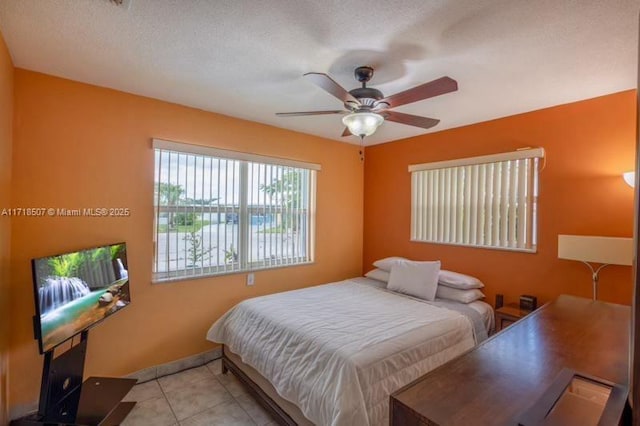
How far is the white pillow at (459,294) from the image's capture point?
112 inches

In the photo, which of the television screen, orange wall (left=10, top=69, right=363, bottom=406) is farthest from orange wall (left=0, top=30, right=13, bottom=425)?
the television screen

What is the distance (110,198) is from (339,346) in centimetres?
222

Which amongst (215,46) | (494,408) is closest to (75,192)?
(215,46)

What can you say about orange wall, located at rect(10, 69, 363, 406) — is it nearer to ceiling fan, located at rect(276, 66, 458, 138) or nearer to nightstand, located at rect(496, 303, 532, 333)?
ceiling fan, located at rect(276, 66, 458, 138)

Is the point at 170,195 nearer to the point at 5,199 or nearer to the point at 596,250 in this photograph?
the point at 5,199

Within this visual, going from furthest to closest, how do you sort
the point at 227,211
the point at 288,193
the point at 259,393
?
the point at 288,193 < the point at 227,211 < the point at 259,393

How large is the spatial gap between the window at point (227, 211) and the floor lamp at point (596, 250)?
8.52 feet

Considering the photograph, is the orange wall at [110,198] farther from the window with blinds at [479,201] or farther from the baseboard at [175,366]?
the window with blinds at [479,201]

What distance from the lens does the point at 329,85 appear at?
173 centimetres

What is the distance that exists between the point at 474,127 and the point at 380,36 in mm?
2102

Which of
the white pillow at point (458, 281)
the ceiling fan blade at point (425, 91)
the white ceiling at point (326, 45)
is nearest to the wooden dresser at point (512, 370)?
the white pillow at point (458, 281)

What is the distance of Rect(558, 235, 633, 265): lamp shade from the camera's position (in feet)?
6.89

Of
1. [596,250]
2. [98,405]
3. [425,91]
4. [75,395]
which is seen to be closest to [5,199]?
[75,395]

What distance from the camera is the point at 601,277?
8.05 ft
